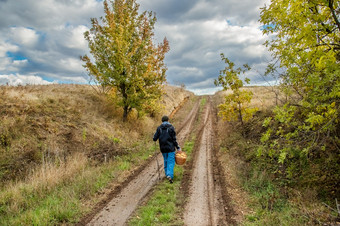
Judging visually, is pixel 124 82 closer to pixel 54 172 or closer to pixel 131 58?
pixel 131 58

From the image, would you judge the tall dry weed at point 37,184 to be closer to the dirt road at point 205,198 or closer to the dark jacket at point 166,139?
the dark jacket at point 166,139

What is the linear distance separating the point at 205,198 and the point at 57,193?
4983mm

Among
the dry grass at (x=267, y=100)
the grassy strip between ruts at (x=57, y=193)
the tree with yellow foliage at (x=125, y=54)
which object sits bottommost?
the grassy strip between ruts at (x=57, y=193)

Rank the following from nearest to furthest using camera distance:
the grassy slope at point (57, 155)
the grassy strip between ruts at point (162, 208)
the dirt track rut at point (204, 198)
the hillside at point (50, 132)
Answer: the grassy strip between ruts at point (162, 208), the dirt track rut at point (204, 198), the grassy slope at point (57, 155), the hillside at point (50, 132)

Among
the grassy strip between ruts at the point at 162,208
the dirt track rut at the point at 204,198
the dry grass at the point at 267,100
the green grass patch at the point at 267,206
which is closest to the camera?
the green grass patch at the point at 267,206

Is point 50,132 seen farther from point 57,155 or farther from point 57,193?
point 57,193

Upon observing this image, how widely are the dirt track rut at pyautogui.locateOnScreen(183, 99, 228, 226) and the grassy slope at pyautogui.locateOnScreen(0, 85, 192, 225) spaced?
9.82ft

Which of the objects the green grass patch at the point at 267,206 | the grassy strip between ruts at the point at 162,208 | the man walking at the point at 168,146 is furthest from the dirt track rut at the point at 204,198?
the man walking at the point at 168,146

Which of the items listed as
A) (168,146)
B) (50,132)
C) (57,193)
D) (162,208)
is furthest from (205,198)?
(50,132)

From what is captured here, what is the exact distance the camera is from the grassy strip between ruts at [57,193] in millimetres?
5651

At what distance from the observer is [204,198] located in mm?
6812

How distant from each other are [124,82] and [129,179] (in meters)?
8.16

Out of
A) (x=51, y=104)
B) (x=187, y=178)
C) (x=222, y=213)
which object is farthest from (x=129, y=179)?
(x=51, y=104)

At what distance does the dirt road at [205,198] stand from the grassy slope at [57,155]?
2991 millimetres
